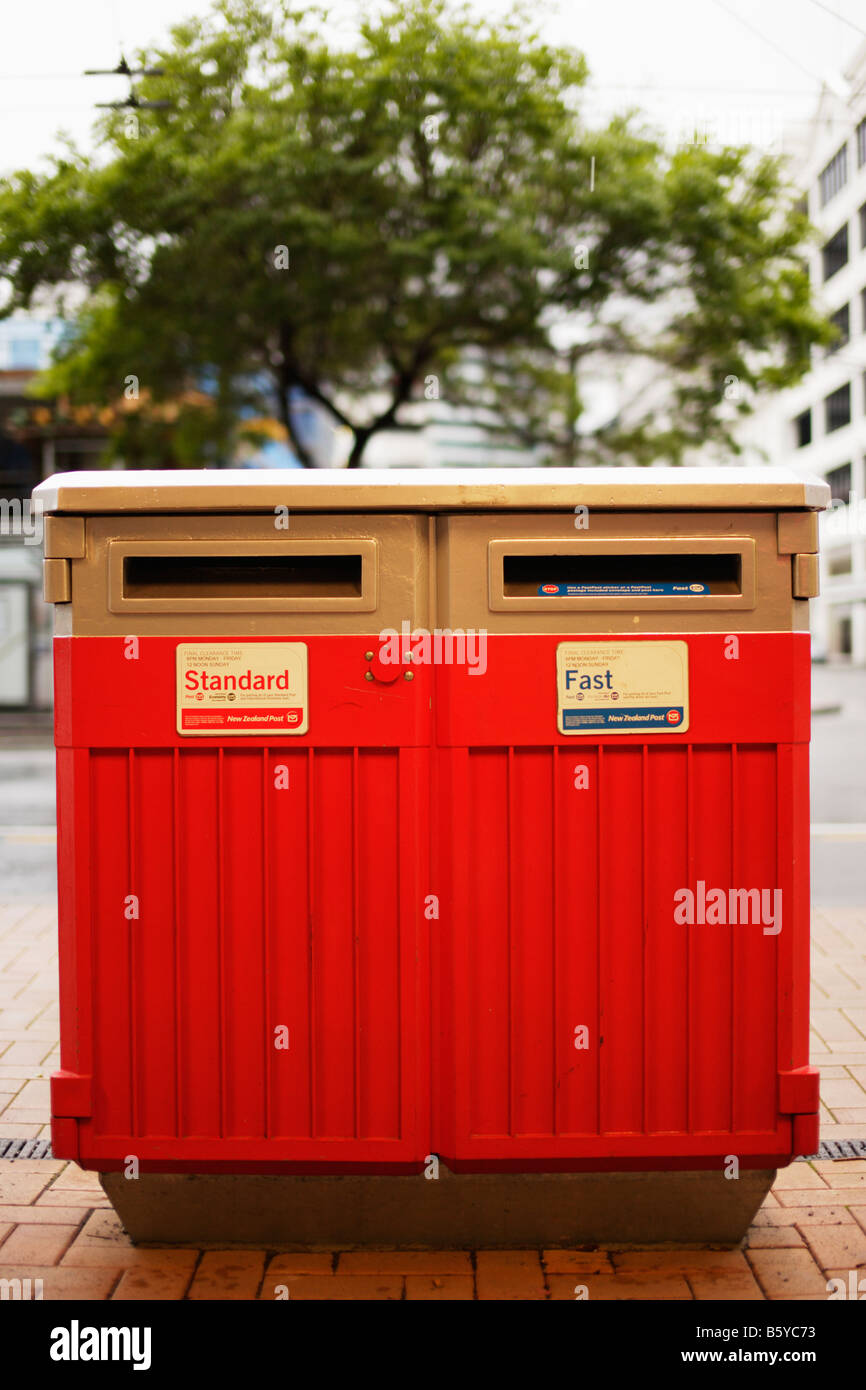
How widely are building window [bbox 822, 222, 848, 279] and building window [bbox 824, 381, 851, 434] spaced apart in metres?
3.82

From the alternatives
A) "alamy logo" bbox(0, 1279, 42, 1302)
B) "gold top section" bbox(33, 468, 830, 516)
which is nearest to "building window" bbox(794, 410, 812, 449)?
"gold top section" bbox(33, 468, 830, 516)

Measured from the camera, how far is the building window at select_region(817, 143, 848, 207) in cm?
3325

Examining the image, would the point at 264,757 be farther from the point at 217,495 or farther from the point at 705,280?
the point at 705,280

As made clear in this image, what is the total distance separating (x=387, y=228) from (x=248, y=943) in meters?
11.5

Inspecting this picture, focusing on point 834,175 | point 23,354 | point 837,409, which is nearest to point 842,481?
point 837,409

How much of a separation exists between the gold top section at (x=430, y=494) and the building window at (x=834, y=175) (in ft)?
118

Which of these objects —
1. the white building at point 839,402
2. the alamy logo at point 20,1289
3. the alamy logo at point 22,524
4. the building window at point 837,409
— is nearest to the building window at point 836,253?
the white building at point 839,402

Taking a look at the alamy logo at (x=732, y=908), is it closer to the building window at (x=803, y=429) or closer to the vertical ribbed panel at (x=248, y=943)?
the vertical ribbed panel at (x=248, y=943)

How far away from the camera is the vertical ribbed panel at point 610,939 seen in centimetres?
237

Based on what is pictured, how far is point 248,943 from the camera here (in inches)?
93.9

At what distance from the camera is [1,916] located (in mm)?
5617

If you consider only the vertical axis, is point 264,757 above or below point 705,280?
below
